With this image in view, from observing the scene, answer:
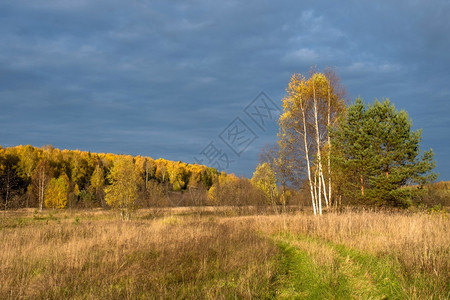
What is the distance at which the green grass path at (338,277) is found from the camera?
16.8ft

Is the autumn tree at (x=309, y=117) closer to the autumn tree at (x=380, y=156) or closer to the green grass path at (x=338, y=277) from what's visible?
the autumn tree at (x=380, y=156)

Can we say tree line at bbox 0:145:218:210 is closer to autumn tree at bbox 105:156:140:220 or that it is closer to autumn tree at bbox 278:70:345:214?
autumn tree at bbox 105:156:140:220

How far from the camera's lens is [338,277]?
5914 millimetres

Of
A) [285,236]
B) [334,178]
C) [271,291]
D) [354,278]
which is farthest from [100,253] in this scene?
[334,178]

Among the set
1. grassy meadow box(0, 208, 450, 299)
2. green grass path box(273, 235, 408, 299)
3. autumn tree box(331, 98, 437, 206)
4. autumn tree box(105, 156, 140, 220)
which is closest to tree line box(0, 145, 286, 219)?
autumn tree box(105, 156, 140, 220)

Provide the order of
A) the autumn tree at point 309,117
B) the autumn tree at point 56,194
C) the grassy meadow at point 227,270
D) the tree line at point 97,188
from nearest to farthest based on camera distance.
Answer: the grassy meadow at point 227,270, the autumn tree at point 309,117, the tree line at point 97,188, the autumn tree at point 56,194

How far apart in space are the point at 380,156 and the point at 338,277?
12118mm

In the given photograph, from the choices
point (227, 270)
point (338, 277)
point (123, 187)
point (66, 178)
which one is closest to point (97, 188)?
point (66, 178)

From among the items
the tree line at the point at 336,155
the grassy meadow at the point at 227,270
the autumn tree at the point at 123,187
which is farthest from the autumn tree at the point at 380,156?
the autumn tree at the point at 123,187

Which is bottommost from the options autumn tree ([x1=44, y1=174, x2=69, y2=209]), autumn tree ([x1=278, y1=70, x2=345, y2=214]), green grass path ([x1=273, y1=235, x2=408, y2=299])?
green grass path ([x1=273, y1=235, x2=408, y2=299])

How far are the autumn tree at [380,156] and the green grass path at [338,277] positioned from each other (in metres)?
9.19

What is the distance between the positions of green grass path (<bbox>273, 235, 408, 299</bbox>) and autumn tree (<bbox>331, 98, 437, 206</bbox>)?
30.2 feet

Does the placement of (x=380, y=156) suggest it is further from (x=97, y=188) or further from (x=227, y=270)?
(x=97, y=188)

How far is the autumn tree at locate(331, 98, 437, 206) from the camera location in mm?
15547
